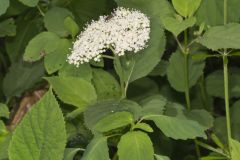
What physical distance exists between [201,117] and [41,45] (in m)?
0.48

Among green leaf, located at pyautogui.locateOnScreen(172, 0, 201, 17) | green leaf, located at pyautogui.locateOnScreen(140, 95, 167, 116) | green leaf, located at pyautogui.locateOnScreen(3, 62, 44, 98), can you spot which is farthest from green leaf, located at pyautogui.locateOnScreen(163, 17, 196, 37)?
green leaf, located at pyautogui.locateOnScreen(3, 62, 44, 98)

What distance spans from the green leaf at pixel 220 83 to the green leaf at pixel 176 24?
0.45 m

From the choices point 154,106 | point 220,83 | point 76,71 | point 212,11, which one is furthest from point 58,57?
point 220,83

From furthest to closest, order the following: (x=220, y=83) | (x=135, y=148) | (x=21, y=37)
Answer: (x=21, y=37) < (x=220, y=83) < (x=135, y=148)

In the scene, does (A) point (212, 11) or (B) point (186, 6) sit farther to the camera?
(A) point (212, 11)

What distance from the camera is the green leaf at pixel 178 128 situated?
1121mm

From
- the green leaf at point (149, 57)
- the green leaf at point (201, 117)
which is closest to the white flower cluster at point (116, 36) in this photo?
the green leaf at point (149, 57)

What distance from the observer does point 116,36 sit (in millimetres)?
1277

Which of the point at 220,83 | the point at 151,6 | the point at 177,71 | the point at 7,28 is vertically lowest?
the point at 220,83

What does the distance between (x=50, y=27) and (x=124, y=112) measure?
452 mm

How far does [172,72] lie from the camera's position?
1498mm

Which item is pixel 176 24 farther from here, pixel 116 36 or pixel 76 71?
pixel 76 71

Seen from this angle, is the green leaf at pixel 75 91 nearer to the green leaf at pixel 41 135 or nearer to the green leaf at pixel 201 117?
the green leaf at pixel 201 117

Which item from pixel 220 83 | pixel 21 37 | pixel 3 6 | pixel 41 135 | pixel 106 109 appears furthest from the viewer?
pixel 21 37
